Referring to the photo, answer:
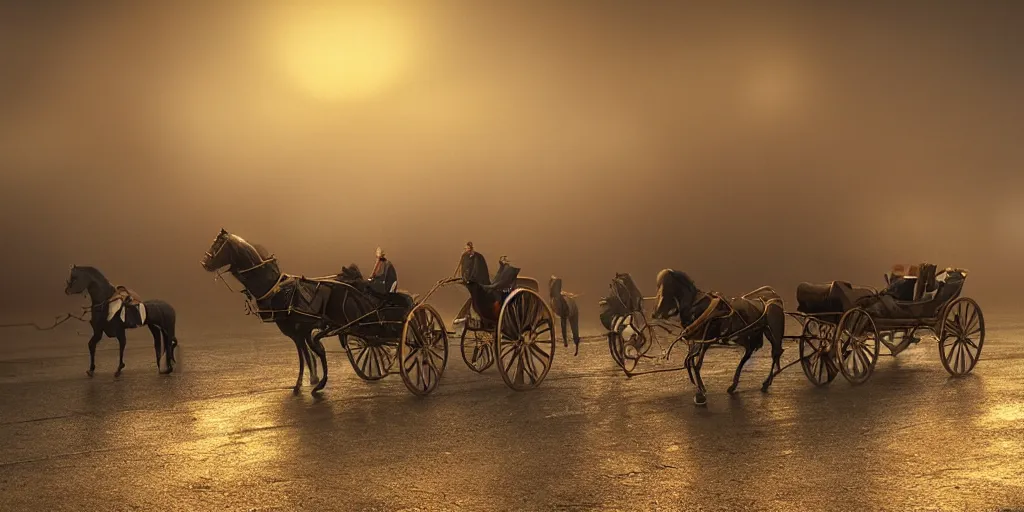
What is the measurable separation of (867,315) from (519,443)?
439cm

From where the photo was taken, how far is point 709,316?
830cm

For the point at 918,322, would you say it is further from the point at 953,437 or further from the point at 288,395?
the point at 288,395

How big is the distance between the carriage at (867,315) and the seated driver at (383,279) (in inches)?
171

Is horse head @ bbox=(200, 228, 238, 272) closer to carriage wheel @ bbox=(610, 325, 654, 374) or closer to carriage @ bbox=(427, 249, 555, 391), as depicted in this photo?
carriage @ bbox=(427, 249, 555, 391)

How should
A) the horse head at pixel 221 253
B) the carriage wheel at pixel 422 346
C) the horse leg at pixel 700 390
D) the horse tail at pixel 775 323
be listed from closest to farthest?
the horse leg at pixel 700 390 → the horse tail at pixel 775 323 → the horse head at pixel 221 253 → the carriage wheel at pixel 422 346

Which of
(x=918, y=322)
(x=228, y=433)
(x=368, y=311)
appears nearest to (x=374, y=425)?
(x=228, y=433)

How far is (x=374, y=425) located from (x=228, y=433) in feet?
4.09

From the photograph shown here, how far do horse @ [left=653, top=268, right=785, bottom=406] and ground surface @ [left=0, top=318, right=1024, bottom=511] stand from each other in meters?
0.58

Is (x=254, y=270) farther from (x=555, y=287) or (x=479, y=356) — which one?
(x=555, y=287)

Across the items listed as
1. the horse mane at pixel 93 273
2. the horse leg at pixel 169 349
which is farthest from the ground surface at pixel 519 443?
the horse mane at pixel 93 273

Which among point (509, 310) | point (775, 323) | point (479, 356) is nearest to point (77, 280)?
point (479, 356)

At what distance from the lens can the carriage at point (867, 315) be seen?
366 inches

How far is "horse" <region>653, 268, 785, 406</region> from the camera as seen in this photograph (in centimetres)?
834

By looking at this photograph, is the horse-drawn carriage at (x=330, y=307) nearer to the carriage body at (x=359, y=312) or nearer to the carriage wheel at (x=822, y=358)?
the carriage body at (x=359, y=312)
